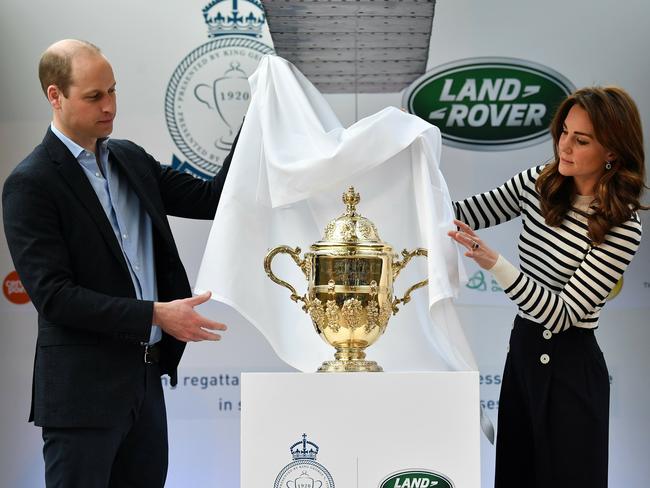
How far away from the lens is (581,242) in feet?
8.45

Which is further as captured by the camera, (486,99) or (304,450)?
(486,99)

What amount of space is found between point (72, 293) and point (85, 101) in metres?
0.51

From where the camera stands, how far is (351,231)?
2.42 meters

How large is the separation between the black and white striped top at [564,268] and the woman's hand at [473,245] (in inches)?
1.1

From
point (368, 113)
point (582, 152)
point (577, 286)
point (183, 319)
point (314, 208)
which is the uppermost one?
point (368, 113)

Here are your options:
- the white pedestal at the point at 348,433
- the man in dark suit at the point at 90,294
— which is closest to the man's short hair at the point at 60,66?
the man in dark suit at the point at 90,294

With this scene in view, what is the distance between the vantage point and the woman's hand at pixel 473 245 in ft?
8.07

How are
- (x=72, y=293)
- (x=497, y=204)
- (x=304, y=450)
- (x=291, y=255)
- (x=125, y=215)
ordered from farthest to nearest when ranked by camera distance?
(x=497, y=204) < (x=125, y=215) < (x=291, y=255) < (x=72, y=293) < (x=304, y=450)

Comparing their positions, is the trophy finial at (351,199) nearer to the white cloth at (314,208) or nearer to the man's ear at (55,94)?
the white cloth at (314,208)

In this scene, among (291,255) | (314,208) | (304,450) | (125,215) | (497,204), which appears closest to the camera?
(304,450)

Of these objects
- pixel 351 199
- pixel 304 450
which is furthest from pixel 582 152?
pixel 304 450

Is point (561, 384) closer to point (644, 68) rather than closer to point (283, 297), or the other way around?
point (283, 297)

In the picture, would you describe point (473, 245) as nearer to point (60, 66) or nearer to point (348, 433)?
point (348, 433)

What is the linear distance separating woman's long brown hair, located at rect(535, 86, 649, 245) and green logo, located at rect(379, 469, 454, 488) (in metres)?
0.80
